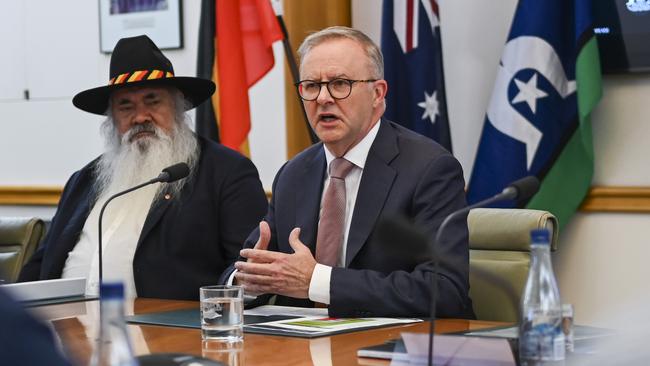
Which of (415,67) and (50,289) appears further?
(415,67)

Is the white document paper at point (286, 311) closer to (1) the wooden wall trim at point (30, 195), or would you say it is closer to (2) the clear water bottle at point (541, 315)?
(2) the clear water bottle at point (541, 315)

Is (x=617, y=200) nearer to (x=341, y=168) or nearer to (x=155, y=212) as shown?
(x=341, y=168)

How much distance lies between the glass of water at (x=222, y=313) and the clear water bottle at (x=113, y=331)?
1092mm

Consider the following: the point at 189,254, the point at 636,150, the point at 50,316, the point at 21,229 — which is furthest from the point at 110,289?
the point at 636,150

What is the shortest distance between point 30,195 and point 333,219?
358 cm

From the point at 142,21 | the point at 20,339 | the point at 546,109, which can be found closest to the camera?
the point at 20,339

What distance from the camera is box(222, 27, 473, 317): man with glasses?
265 centimetres

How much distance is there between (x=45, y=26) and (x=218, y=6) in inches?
69.0

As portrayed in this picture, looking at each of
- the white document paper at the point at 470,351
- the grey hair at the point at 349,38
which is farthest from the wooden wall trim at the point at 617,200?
the white document paper at the point at 470,351

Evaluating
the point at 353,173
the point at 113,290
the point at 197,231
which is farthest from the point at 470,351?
the point at 197,231

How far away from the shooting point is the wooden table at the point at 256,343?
2.04 metres

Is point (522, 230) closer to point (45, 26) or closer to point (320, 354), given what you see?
point (320, 354)

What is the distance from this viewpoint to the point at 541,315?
70.4 inches

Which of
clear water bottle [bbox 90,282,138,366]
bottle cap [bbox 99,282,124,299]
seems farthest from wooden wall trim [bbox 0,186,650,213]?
bottle cap [bbox 99,282,124,299]
